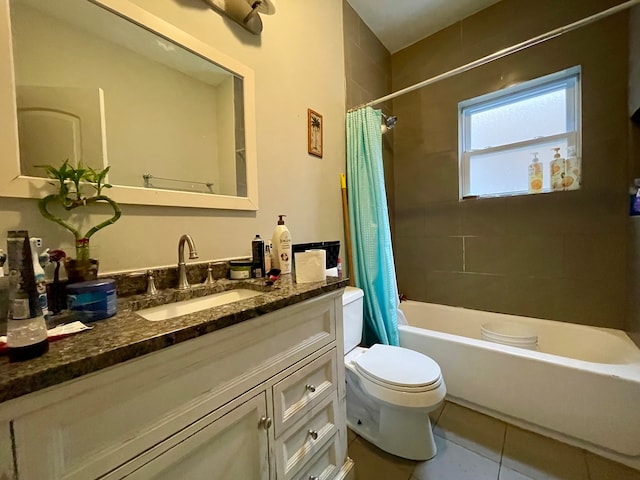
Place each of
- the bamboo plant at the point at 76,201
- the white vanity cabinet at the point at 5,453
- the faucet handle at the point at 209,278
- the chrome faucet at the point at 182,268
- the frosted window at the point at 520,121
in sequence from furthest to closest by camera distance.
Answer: the frosted window at the point at 520,121 < the faucet handle at the point at 209,278 < the chrome faucet at the point at 182,268 < the bamboo plant at the point at 76,201 < the white vanity cabinet at the point at 5,453

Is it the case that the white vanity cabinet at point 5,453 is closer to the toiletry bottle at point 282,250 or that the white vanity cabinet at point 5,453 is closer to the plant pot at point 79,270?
the plant pot at point 79,270

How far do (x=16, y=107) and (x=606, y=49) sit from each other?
9.56 ft

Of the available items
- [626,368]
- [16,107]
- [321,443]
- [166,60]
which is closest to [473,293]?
[626,368]

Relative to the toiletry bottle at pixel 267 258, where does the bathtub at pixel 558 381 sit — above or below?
below

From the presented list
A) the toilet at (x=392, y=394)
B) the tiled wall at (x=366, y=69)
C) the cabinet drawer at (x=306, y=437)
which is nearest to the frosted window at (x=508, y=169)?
the tiled wall at (x=366, y=69)

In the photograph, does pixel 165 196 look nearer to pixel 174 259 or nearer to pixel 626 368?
pixel 174 259

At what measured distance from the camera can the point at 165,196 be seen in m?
1.00

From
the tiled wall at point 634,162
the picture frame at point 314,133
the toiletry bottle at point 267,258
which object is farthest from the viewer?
the picture frame at point 314,133

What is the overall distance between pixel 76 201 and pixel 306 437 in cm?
106

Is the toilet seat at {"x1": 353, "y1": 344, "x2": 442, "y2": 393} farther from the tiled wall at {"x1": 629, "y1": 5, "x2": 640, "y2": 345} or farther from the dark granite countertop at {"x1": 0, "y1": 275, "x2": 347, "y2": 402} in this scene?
the tiled wall at {"x1": 629, "y1": 5, "x2": 640, "y2": 345}

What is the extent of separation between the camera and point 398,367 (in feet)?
4.23

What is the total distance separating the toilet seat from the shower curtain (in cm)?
34

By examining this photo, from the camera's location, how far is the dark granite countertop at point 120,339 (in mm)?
386

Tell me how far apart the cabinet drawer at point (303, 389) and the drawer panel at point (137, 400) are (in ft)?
0.28
